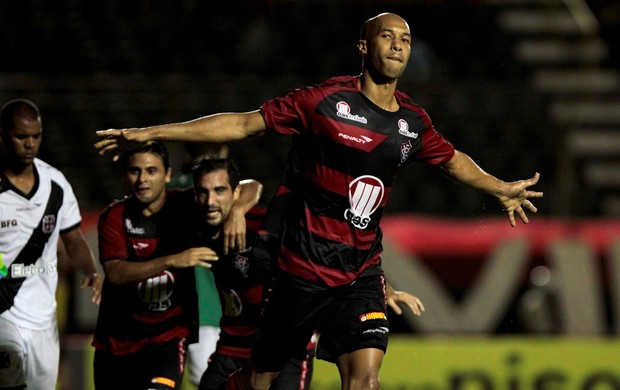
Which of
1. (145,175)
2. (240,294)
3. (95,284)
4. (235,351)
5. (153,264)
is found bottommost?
(235,351)

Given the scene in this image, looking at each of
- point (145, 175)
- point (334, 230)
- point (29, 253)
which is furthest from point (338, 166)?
point (29, 253)

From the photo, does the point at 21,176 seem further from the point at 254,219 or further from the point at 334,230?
the point at 334,230

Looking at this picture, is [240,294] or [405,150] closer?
[405,150]

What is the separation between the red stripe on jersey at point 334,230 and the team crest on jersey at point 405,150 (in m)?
0.41

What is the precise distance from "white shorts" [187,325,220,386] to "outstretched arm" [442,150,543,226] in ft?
7.78

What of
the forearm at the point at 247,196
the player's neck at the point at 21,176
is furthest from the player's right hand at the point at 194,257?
the player's neck at the point at 21,176

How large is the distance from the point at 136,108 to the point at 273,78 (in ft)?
6.42

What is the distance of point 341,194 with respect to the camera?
17.6 ft

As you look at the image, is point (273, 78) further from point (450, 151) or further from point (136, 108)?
point (450, 151)

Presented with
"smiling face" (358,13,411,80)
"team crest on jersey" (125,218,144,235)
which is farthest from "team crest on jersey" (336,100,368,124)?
"team crest on jersey" (125,218,144,235)

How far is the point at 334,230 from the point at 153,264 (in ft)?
3.55

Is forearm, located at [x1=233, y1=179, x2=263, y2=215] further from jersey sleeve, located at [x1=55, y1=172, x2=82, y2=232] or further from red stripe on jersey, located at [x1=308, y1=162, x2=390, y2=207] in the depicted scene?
jersey sleeve, located at [x1=55, y1=172, x2=82, y2=232]

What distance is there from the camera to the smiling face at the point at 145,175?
20.2 feet

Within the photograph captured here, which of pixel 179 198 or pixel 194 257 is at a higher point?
pixel 179 198
